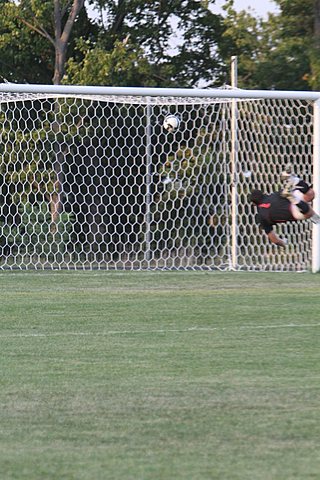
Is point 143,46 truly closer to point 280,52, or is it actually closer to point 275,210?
point 280,52

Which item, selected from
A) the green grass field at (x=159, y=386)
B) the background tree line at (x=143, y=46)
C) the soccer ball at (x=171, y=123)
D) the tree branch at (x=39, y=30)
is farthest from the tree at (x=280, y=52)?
→ the green grass field at (x=159, y=386)

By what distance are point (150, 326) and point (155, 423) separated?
4.08 meters

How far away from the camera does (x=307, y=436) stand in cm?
547

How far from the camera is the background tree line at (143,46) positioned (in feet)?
80.1

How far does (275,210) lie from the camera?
13.4m

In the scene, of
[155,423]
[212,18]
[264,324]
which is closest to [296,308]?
[264,324]

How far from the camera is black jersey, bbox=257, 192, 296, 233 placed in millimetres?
13273

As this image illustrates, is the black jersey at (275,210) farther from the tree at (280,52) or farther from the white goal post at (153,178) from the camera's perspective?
the tree at (280,52)

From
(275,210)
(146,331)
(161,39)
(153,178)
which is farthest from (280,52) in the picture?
(146,331)

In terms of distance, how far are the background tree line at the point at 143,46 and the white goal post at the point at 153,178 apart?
15.3 ft

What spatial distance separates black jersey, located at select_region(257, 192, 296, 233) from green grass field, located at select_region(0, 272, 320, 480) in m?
1.10

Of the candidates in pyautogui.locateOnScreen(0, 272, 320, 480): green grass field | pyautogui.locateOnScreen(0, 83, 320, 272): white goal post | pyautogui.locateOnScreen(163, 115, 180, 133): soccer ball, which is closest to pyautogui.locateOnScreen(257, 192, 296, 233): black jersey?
pyautogui.locateOnScreen(0, 272, 320, 480): green grass field

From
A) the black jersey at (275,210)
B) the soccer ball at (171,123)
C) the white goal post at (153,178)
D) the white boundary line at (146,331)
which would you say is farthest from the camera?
the soccer ball at (171,123)

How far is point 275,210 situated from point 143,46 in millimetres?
14615
